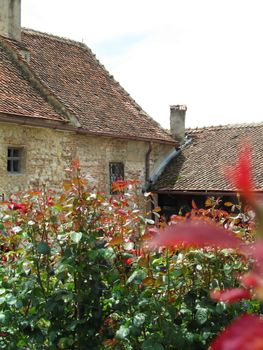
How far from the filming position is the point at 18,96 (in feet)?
46.0

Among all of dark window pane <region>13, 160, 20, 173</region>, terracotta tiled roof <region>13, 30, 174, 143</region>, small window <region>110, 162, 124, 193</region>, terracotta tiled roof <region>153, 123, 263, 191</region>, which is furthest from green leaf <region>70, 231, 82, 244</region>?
small window <region>110, 162, 124, 193</region>

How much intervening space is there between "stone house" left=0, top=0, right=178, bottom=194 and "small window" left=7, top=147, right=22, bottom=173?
0.08ft

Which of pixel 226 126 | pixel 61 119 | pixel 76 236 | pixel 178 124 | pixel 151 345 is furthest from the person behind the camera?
pixel 226 126

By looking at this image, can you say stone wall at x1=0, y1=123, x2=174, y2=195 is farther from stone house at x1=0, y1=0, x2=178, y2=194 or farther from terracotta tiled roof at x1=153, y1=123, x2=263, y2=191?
terracotta tiled roof at x1=153, y1=123, x2=263, y2=191

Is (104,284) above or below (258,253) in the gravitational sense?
below

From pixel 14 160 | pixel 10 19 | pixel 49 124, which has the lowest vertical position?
pixel 14 160

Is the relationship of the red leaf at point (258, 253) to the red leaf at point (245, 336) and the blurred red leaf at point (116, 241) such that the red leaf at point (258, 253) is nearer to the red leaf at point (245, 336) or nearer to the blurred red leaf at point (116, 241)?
the red leaf at point (245, 336)

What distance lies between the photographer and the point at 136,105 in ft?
62.1

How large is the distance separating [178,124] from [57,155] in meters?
6.18

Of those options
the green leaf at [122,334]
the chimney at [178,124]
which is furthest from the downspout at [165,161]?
the green leaf at [122,334]

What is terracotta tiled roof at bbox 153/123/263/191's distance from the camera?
54.8 ft

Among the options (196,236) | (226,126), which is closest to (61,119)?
(226,126)

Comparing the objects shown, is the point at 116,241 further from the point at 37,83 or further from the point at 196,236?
the point at 37,83

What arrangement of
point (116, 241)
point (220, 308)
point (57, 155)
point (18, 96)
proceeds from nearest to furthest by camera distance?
point (220, 308) → point (116, 241) → point (18, 96) → point (57, 155)
